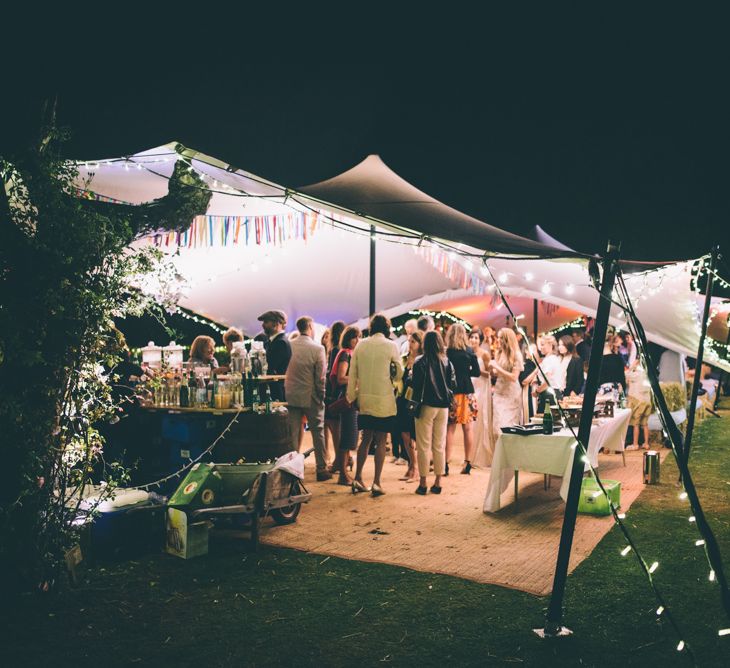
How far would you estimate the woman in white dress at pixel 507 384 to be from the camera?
6.64 meters

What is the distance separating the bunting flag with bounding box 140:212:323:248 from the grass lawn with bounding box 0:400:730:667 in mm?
4115

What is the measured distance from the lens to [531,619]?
10.2 feet

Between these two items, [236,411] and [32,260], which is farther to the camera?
[236,411]

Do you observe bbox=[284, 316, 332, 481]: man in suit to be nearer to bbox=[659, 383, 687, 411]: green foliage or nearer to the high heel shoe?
the high heel shoe

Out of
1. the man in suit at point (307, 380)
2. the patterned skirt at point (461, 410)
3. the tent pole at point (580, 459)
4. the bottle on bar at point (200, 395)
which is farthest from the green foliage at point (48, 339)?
the patterned skirt at point (461, 410)

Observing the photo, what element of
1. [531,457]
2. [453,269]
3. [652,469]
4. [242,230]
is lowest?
[652,469]

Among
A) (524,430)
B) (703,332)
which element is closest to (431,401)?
(524,430)

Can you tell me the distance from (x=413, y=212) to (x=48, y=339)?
2433 mm

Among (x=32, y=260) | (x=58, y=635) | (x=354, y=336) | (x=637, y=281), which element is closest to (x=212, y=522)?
(x=58, y=635)

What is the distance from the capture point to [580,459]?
3123mm

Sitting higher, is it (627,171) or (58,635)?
(627,171)

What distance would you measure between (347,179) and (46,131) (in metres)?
2.34

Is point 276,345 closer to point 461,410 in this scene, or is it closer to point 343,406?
point 343,406

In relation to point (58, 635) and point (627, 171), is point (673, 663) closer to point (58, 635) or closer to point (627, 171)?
point (58, 635)
